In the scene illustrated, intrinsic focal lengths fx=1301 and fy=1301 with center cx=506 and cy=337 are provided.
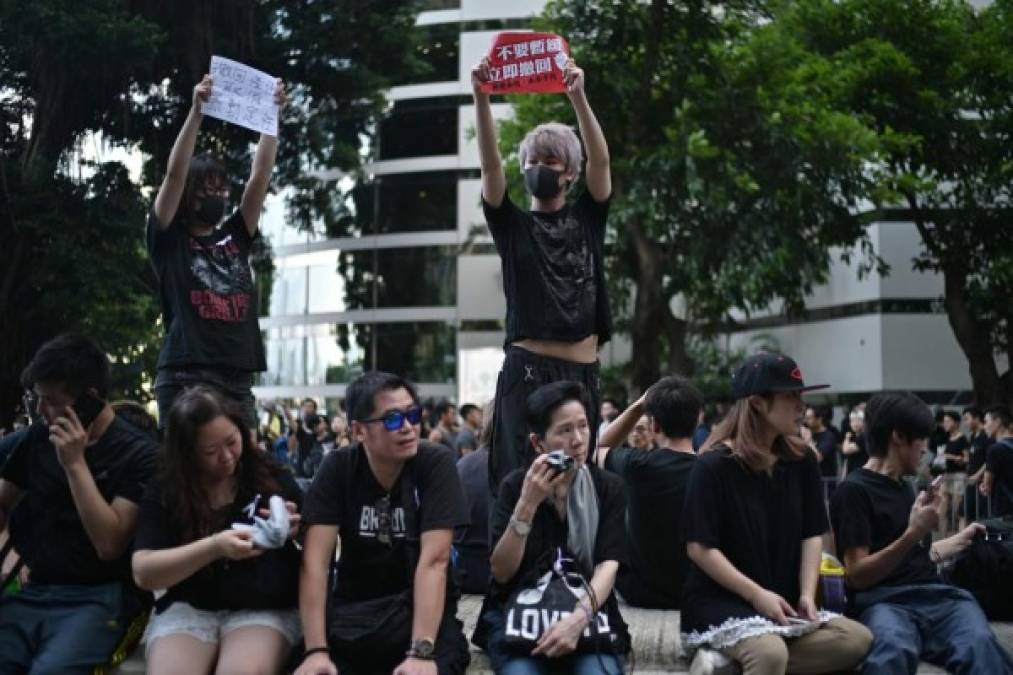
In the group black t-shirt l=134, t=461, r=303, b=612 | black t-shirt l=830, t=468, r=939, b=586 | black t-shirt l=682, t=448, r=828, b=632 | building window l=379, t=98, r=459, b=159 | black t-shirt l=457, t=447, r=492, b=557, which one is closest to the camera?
black t-shirt l=134, t=461, r=303, b=612

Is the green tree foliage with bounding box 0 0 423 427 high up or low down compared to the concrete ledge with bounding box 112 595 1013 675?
up

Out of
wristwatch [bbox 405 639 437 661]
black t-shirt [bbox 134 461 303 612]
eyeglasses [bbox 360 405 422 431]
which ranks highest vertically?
eyeglasses [bbox 360 405 422 431]

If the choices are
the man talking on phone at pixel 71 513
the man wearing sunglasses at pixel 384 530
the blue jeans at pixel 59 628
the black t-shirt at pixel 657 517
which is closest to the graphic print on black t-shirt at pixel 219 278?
the man talking on phone at pixel 71 513

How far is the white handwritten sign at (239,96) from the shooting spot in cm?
622

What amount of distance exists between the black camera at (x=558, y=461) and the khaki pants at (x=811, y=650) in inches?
38.4

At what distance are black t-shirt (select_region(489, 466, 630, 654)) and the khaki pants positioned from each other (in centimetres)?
50

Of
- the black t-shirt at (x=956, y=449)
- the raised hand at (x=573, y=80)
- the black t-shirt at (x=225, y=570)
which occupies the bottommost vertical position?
the black t-shirt at (x=956, y=449)

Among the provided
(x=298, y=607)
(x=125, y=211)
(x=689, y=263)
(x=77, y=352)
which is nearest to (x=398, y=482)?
(x=298, y=607)

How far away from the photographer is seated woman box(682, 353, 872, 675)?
517 cm

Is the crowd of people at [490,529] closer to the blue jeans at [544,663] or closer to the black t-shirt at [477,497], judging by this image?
the blue jeans at [544,663]

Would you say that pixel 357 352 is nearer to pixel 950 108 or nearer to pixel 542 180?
pixel 950 108

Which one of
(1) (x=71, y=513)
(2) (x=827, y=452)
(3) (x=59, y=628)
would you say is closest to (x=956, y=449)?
(2) (x=827, y=452)

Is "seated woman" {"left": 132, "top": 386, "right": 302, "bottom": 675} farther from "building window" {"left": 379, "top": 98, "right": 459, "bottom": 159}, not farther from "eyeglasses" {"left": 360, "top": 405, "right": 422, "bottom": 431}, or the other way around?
"building window" {"left": 379, "top": 98, "right": 459, "bottom": 159}

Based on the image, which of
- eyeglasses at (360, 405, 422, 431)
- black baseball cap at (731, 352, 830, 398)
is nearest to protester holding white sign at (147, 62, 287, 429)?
eyeglasses at (360, 405, 422, 431)
